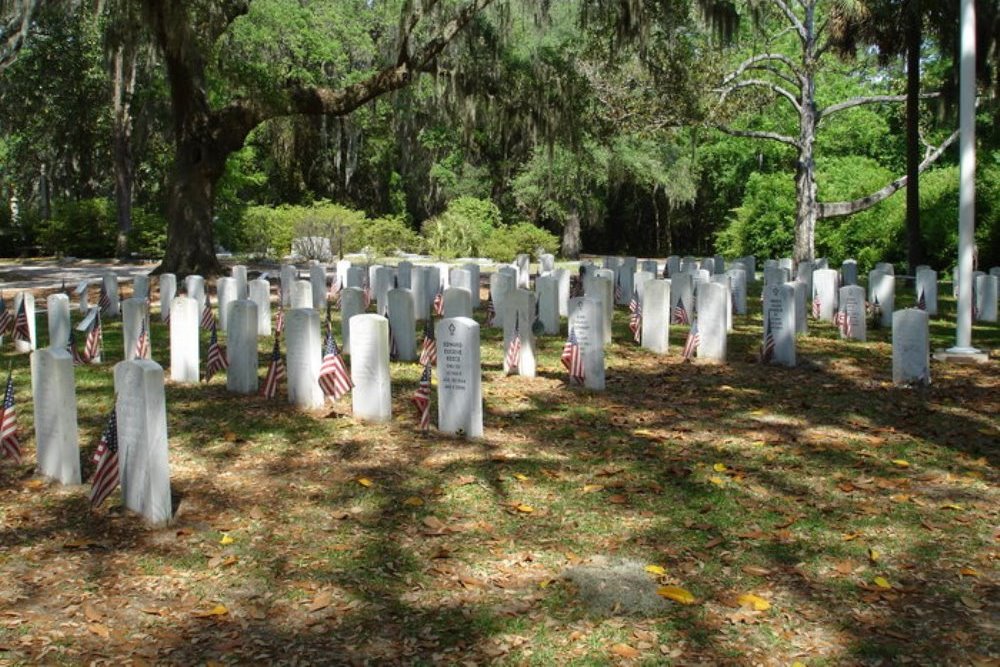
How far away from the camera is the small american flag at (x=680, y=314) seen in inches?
612

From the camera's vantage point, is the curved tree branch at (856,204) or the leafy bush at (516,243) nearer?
the curved tree branch at (856,204)

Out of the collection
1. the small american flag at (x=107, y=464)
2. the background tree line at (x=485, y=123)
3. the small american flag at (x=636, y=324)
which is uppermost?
the background tree line at (x=485, y=123)

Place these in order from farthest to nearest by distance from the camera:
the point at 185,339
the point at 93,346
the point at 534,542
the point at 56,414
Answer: the point at 93,346 < the point at 185,339 < the point at 56,414 < the point at 534,542

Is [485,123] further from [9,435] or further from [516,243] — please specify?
[9,435]

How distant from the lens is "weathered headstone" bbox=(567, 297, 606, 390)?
10.2 m

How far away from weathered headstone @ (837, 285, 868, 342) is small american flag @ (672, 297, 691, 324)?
219 centimetres

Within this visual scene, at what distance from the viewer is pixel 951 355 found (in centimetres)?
1207

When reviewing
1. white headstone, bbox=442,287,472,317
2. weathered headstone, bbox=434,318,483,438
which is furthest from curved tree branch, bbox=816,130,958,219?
weathered headstone, bbox=434,318,483,438

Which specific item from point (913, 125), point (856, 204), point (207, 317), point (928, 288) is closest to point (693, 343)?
point (207, 317)

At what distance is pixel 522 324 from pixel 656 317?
102 inches

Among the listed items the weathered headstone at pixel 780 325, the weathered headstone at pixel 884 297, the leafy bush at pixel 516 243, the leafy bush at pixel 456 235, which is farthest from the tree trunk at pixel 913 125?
the leafy bush at pixel 456 235

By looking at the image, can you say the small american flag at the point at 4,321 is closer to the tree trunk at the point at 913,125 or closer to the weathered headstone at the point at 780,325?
the weathered headstone at the point at 780,325

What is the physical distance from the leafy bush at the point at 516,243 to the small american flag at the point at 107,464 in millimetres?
24985

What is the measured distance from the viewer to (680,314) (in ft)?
51.5
